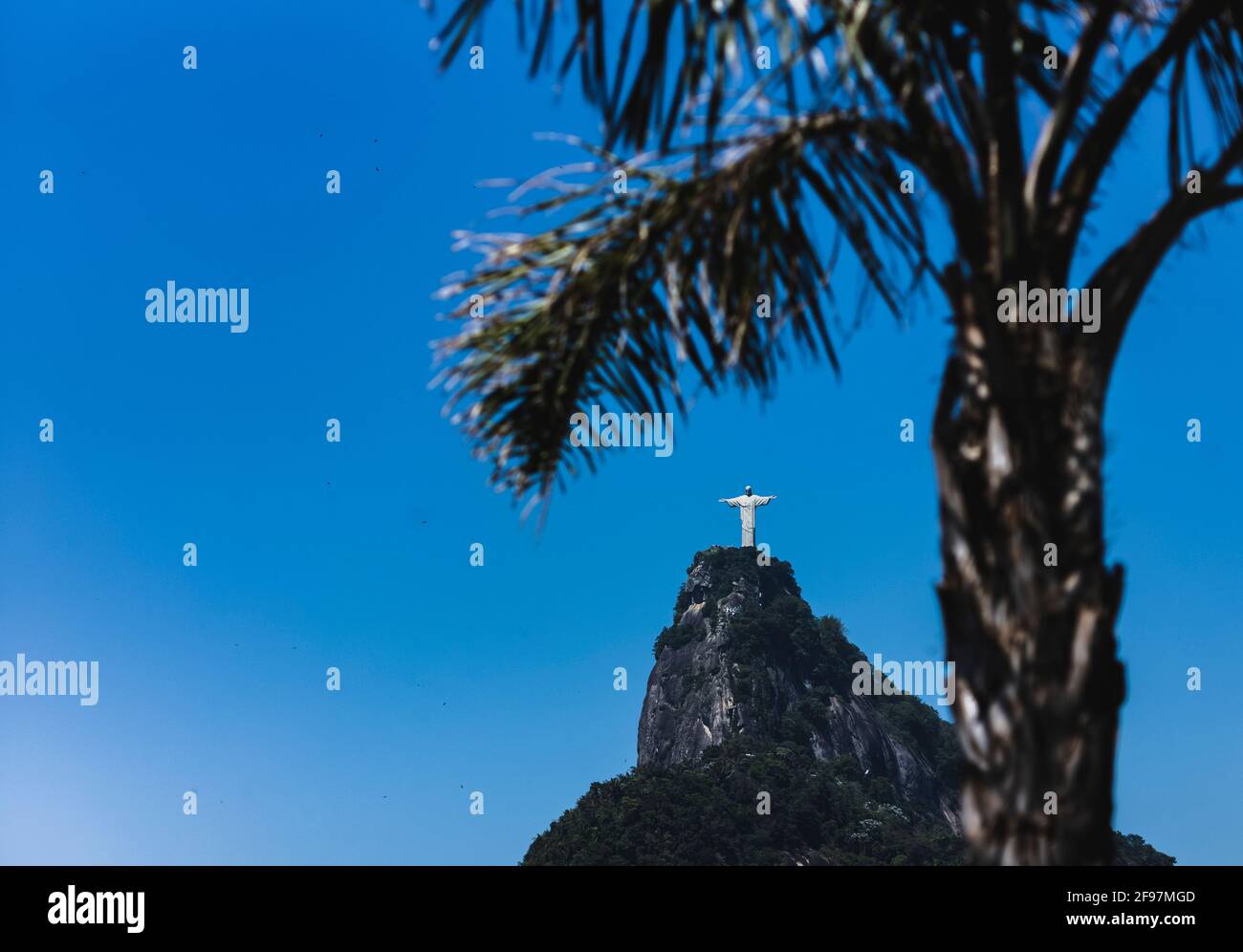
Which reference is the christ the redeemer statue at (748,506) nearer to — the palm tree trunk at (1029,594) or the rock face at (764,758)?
the rock face at (764,758)

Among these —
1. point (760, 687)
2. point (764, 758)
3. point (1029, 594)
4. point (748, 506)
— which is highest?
point (748, 506)

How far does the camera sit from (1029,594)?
10.4 ft

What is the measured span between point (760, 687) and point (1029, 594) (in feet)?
380

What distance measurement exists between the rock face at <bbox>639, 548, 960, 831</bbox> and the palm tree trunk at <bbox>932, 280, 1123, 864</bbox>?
364ft

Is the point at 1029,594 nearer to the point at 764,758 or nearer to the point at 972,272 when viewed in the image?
the point at 972,272

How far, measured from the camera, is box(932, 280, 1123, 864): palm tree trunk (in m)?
3.14

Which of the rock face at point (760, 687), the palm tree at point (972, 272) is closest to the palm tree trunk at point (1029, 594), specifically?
the palm tree at point (972, 272)

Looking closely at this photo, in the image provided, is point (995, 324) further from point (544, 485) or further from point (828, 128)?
point (544, 485)

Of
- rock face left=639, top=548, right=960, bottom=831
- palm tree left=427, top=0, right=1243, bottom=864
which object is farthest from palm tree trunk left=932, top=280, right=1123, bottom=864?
rock face left=639, top=548, right=960, bottom=831

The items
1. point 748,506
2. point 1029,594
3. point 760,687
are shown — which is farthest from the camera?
point 760,687

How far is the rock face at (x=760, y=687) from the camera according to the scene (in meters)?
115

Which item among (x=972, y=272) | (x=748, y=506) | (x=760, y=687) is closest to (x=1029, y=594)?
(x=972, y=272)
